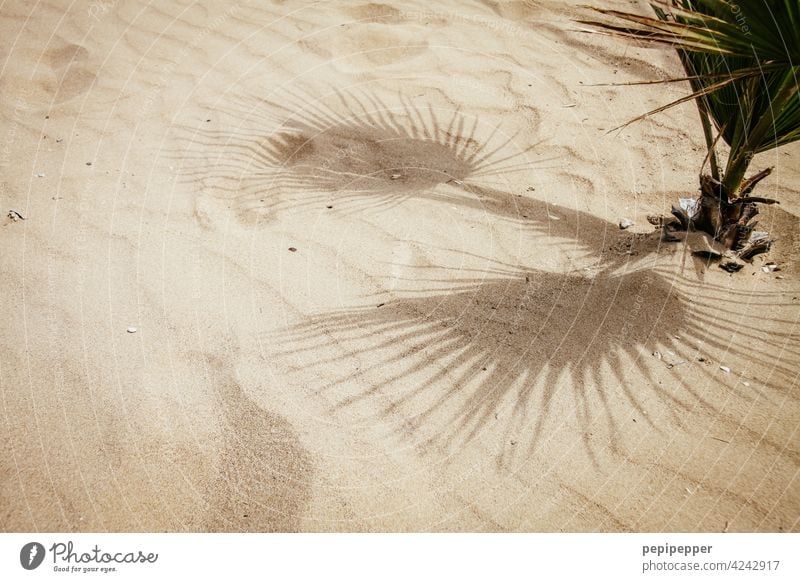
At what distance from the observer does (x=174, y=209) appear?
2979mm

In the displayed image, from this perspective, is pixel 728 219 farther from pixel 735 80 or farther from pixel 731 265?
pixel 735 80

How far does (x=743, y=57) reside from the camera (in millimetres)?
2057

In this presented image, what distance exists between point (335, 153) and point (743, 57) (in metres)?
2.05

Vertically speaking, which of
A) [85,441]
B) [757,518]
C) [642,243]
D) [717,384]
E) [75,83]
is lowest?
[757,518]

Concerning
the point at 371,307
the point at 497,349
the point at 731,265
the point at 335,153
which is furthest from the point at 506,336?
the point at 335,153

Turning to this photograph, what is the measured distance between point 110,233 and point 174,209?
32cm

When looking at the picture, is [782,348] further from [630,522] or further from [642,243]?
[630,522]

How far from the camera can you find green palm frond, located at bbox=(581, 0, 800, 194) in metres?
1.87

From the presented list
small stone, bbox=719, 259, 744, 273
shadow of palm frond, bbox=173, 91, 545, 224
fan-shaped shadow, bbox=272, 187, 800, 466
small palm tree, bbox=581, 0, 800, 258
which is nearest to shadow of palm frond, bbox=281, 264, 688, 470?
fan-shaped shadow, bbox=272, 187, 800, 466

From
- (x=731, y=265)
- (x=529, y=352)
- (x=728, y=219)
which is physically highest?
(x=728, y=219)

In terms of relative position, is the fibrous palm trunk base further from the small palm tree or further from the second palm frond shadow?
the second palm frond shadow

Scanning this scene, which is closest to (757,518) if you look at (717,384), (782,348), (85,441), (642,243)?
(717,384)

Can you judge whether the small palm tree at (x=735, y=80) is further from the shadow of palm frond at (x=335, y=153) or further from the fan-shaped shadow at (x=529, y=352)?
the shadow of palm frond at (x=335, y=153)

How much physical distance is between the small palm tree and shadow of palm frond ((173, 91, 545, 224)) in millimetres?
1056
